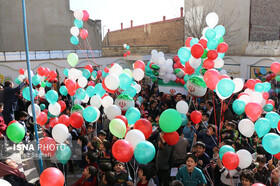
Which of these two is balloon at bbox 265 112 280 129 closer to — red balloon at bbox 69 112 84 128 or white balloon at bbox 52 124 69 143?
red balloon at bbox 69 112 84 128

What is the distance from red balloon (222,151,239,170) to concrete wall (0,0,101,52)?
48.4 feet

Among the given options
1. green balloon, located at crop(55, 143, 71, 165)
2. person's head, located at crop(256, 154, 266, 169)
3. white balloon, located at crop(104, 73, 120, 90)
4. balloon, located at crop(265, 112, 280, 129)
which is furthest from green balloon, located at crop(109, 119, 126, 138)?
balloon, located at crop(265, 112, 280, 129)

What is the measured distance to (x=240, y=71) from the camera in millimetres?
13102

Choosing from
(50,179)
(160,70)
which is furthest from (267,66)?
(50,179)

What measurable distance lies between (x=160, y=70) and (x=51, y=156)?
5330mm

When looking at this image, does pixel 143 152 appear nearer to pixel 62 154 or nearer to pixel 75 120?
pixel 62 154

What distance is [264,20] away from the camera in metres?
13.6

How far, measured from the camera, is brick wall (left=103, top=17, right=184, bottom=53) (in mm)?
17594

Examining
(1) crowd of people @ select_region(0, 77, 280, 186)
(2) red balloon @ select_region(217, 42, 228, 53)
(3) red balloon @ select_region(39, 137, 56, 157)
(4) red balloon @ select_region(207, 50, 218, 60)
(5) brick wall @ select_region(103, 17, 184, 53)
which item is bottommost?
(1) crowd of people @ select_region(0, 77, 280, 186)

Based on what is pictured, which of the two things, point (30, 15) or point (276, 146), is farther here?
point (30, 15)

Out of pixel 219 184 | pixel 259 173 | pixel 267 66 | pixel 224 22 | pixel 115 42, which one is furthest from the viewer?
pixel 115 42

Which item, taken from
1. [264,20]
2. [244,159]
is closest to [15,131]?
[244,159]

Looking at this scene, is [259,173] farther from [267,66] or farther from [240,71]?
[240,71]

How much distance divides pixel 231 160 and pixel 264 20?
12982 mm
